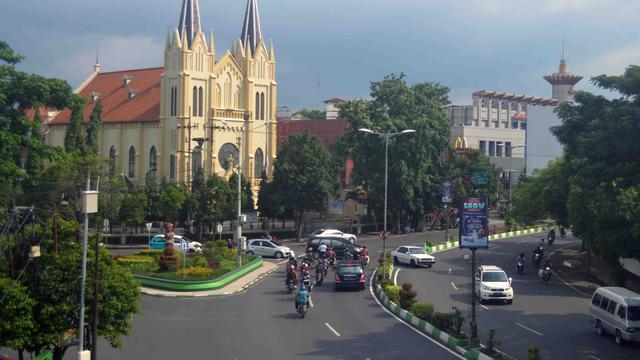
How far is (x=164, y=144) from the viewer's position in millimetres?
88250

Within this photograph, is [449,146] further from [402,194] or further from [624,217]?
[624,217]

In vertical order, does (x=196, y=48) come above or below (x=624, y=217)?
above

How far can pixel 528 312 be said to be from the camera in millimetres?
33438

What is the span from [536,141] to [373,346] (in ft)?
274

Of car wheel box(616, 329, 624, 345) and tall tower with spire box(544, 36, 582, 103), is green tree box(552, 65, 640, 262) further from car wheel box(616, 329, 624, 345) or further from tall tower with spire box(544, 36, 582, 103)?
tall tower with spire box(544, 36, 582, 103)

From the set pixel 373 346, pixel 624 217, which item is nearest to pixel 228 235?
pixel 624 217

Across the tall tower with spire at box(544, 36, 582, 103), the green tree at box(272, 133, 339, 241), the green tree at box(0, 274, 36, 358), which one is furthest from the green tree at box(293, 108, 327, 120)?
the green tree at box(0, 274, 36, 358)

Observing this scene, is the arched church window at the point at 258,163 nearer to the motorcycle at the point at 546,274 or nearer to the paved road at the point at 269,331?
the motorcycle at the point at 546,274

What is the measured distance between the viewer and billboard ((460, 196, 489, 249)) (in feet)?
92.5

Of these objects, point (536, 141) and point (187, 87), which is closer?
point (187, 87)

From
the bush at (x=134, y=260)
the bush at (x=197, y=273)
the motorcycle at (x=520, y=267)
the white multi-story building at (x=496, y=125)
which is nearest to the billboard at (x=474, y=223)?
the bush at (x=197, y=273)

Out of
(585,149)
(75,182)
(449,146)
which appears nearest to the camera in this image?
(585,149)

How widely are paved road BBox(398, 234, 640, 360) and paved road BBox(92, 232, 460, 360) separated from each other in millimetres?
3138

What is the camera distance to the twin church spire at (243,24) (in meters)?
88.6
